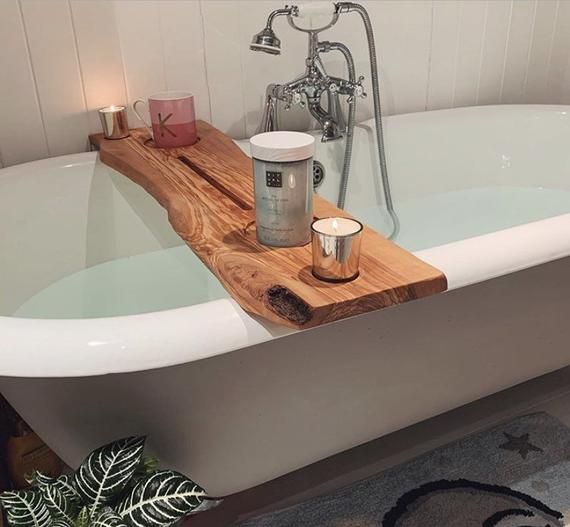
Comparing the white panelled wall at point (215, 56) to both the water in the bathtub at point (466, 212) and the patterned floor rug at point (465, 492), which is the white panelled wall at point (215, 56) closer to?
the water in the bathtub at point (466, 212)

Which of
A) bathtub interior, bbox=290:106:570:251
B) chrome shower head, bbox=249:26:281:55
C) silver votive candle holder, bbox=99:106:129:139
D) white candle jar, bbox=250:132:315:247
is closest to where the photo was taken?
white candle jar, bbox=250:132:315:247

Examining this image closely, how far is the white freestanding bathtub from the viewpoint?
79 centimetres

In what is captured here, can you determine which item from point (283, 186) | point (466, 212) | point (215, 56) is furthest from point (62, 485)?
point (466, 212)

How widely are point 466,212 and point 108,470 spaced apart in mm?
1269

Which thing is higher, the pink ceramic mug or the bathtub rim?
the pink ceramic mug

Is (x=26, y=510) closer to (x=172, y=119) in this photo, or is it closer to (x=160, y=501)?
(x=160, y=501)

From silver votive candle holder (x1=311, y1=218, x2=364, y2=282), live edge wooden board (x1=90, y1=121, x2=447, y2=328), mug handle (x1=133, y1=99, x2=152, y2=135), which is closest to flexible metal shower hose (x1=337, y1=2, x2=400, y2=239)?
live edge wooden board (x1=90, y1=121, x2=447, y2=328)

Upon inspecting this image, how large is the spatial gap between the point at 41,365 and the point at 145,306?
71 centimetres

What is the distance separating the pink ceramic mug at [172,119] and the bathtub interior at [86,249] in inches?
4.9

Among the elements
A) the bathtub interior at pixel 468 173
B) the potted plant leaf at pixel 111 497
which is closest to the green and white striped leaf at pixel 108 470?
the potted plant leaf at pixel 111 497

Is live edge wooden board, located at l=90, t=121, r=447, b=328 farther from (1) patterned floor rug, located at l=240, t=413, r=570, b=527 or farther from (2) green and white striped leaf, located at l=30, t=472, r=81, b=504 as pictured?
(1) patterned floor rug, located at l=240, t=413, r=570, b=527

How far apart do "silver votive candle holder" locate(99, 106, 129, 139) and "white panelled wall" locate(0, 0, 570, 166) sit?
0.18 ft

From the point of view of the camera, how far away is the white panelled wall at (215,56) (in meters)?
1.39

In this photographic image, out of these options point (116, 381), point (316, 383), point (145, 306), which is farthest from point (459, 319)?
point (145, 306)
